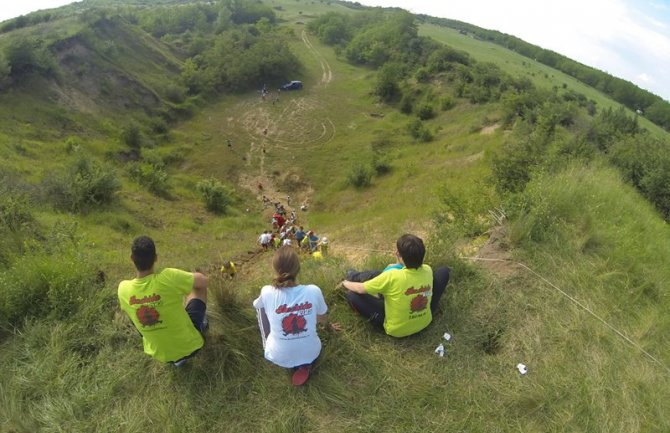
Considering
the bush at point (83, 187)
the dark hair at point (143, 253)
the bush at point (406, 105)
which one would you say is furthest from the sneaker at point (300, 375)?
the bush at point (406, 105)

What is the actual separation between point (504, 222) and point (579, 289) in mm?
1773

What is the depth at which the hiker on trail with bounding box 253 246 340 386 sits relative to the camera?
3.62 metres

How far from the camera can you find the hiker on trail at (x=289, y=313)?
362 cm

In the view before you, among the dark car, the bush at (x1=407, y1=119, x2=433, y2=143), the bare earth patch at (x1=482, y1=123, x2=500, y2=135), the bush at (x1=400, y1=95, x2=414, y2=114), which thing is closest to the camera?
the bare earth patch at (x1=482, y1=123, x2=500, y2=135)

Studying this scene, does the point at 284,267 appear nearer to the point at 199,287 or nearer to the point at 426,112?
the point at 199,287

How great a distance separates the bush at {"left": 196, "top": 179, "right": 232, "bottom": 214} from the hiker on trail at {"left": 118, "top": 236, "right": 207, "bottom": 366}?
19843mm

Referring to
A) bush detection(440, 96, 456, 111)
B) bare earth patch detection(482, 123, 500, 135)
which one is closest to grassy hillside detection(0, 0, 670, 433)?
bare earth patch detection(482, 123, 500, 135)

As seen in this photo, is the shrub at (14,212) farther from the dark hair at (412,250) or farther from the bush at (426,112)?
the bush at (426,112)

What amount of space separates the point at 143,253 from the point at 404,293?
2.76m

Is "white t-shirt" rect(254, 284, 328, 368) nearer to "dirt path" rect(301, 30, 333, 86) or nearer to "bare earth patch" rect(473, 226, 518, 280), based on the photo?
"bare earth patch" rect(473, 226, 518, 280)

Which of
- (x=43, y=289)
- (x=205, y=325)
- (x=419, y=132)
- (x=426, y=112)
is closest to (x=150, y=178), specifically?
(x=43, y=289)

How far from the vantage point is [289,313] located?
3596mm

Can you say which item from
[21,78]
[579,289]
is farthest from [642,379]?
[21,78]

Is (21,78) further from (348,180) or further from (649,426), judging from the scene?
(649,426)
